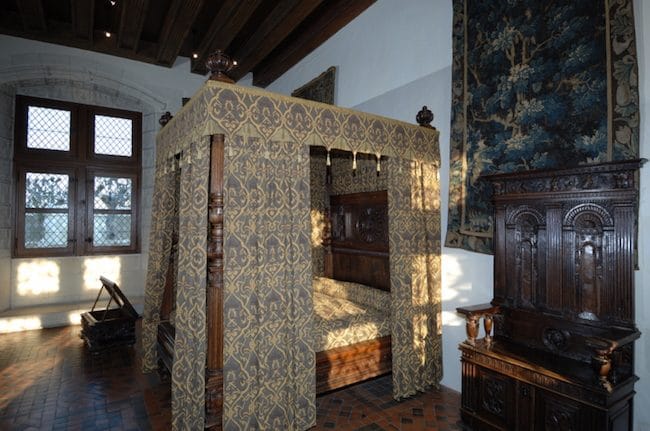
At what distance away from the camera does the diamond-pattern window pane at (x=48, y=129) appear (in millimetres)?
5441

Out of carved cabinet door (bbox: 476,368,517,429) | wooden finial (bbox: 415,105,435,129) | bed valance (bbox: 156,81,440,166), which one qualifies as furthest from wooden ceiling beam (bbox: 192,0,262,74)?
carved cabinet door (bbox: 476,368,517,429)

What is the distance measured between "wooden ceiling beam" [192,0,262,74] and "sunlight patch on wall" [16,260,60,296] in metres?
4.17

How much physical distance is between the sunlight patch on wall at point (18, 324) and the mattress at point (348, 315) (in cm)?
409

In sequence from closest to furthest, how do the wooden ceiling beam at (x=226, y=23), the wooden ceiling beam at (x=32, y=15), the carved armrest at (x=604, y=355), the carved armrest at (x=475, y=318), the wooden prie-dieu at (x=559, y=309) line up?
the carved armrest at (x=604, y=355) → the wooden prie-dieu at (x=559, y=309) → the carved armrest at (x=475, y=318) → the wooden ceiling beam at (x=226, y=23) → the wooden ceiling beam at (x=32, y=15)

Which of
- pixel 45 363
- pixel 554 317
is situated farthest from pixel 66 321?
pixel 554 317

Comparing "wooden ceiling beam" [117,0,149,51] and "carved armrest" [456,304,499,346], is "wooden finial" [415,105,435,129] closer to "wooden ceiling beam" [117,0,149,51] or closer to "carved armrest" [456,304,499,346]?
"carved armrest" [456,304,499,346]

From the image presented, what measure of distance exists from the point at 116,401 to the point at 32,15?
501 cm

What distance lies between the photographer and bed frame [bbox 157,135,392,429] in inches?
85.0

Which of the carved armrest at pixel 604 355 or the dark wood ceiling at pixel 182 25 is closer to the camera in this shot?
the carved armrest at pixel 604 355

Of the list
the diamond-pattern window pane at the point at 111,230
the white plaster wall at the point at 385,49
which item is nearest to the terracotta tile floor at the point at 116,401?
the diamond-pattern window pane at the point at 111,230

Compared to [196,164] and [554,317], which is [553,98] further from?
[196,164]

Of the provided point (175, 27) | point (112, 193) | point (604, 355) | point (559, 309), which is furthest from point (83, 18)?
point (604, 355)

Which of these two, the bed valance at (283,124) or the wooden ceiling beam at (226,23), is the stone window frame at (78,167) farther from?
the bed valance at (283,124)

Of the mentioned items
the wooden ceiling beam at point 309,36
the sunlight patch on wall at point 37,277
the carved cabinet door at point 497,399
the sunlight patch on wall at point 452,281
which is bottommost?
the carved cabinet door at point 497,399
